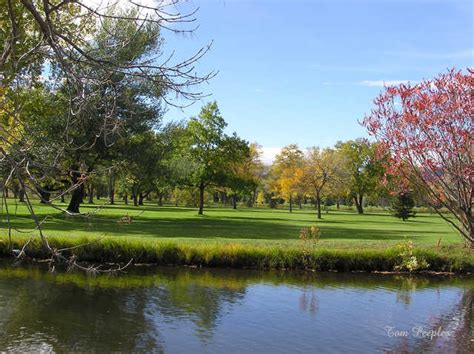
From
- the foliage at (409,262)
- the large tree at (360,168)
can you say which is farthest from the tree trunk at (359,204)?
the foliage at (409,262)

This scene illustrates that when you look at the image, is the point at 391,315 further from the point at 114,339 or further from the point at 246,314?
the point at 114,339

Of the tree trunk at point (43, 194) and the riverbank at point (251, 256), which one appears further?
the riverbank at point (251, 256)

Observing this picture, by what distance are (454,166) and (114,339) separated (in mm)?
12301

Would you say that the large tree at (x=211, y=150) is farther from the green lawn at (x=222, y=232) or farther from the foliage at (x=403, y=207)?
the foliage at (x=403, y=207)

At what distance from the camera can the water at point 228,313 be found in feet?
33.7

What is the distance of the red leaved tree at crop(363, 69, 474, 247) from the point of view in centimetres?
1686

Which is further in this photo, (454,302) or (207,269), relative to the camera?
(207,269)

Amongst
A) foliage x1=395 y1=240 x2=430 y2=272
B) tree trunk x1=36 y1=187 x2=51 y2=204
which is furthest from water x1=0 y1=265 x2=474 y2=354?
tree trunk x1=36 y1=187 x2=51 y2=204

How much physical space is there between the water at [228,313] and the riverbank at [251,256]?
36.8 inches

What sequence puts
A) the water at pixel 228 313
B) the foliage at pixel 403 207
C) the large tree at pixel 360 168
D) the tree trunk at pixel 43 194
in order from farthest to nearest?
the large tree at pixel 360 168
the foliage at pixel 403 207
the water at pixel 228 313
the tree trunk at pixel 43 194

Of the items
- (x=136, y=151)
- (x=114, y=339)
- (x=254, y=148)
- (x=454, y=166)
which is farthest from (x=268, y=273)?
(x=254, y=148)

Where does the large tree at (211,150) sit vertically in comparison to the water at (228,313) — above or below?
above

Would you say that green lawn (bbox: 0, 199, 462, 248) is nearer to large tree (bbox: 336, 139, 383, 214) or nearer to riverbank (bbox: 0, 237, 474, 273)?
riverbank (bbox: 0, 237, 474, 273)

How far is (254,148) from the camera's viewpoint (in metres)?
87.4
